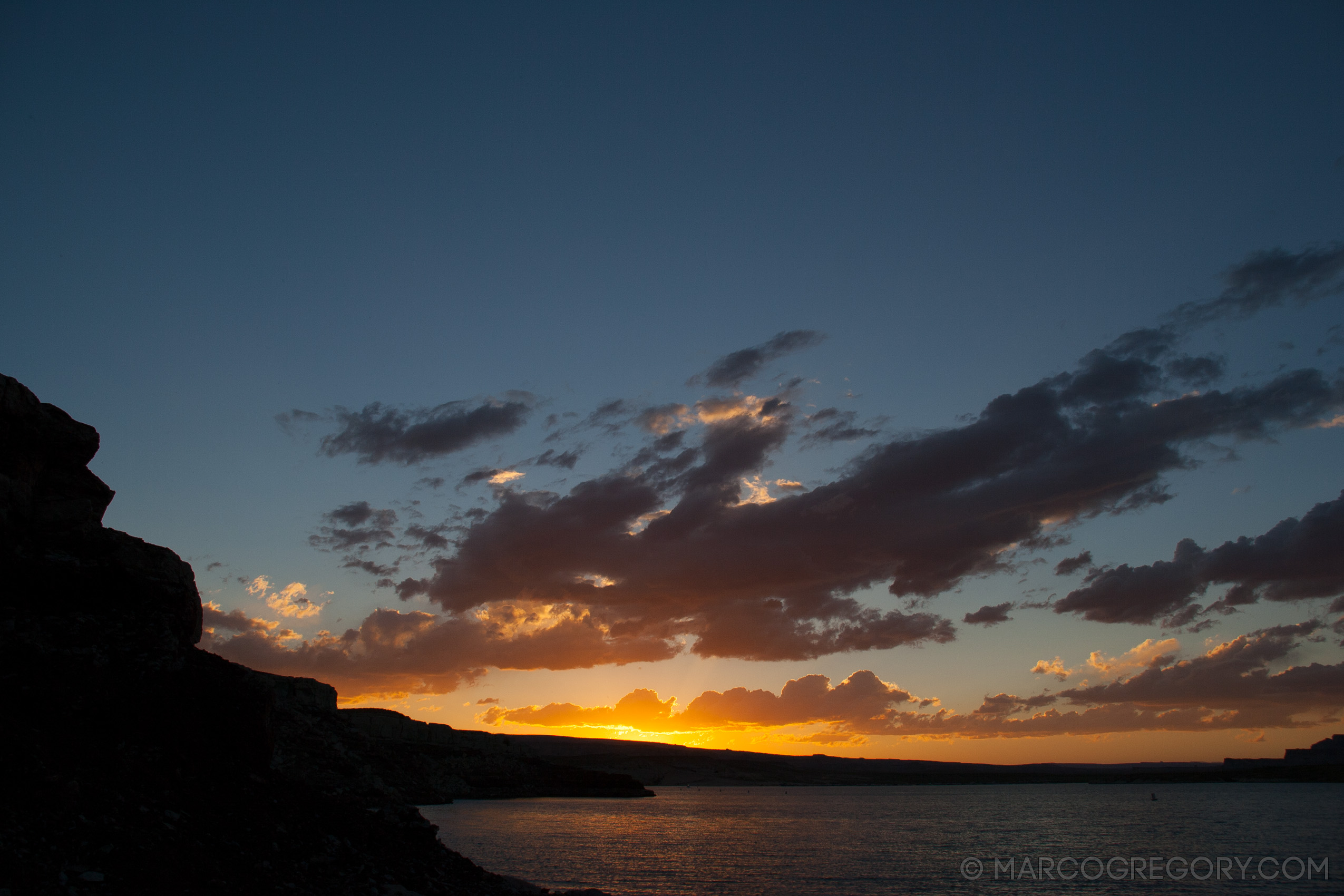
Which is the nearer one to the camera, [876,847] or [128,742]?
[128,742]

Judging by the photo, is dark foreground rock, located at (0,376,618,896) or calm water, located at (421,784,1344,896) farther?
calm water, located at (421,784,1344,896)

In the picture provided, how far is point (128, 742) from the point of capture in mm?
23203

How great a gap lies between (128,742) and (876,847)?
7359 centimetres

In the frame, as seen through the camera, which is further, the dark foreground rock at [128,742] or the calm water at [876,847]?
the calm water at [876,847]

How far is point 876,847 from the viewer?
256 feet

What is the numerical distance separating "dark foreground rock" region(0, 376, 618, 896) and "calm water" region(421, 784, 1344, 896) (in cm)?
2776

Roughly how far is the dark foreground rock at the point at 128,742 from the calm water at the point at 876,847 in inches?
1093

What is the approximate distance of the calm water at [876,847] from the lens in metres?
52.1

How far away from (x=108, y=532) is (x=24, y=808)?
12248 mm

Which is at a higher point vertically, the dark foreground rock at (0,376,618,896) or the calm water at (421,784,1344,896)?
the dark foreground rock at (0,376,618,896)

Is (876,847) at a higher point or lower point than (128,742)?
lower

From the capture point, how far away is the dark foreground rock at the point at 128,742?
18.9m

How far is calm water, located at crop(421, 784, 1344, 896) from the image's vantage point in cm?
5206

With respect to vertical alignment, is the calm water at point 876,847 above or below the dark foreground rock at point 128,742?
below
